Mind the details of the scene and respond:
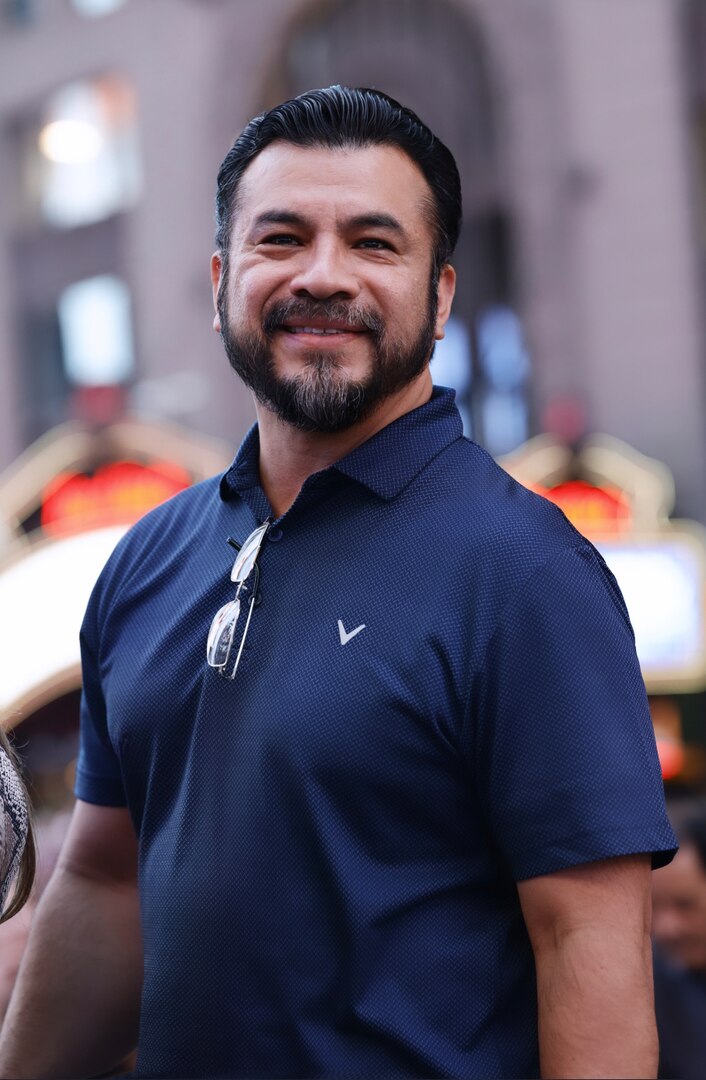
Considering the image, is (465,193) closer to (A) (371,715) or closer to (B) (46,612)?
(B) (46,612)

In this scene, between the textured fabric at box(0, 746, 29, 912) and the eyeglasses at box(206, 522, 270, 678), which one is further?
the eyeglasses at box(206, 522, 270, 678)

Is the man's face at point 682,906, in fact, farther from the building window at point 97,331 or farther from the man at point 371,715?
the building window at point 97,331

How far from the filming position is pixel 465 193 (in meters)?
8.67

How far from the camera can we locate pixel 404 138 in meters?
1.81

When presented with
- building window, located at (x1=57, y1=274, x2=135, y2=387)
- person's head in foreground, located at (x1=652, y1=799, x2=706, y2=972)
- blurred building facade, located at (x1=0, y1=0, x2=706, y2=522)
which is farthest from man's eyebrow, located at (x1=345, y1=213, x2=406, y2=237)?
building window, located at (x1=57, y1=274, x2=135, y2=387)

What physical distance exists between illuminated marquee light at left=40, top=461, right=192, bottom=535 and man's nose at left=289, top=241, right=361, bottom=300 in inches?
261

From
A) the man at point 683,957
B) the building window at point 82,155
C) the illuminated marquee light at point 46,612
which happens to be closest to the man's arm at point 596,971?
the man at point 683,957

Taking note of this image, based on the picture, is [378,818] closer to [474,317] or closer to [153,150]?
[474,317]

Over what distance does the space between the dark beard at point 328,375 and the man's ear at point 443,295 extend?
85mm

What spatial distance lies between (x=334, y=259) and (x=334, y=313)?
0.07m

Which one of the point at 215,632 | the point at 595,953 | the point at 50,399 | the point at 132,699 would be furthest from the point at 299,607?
the point at 50,399

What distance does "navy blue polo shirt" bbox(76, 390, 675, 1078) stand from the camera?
1555 mm

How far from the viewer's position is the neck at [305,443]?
1.82 metres

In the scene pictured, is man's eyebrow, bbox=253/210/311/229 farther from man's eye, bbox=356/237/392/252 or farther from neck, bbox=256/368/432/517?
neck, bbox=256/368/432/517
